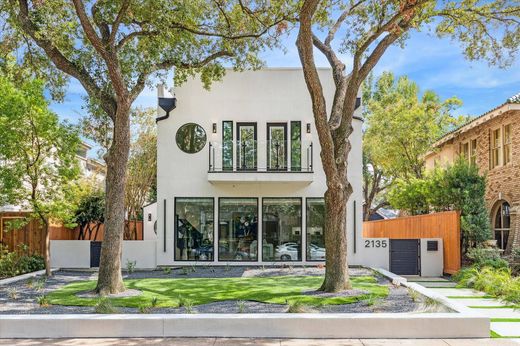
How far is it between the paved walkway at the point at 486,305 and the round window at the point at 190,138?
8193 mm

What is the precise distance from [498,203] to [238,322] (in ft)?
46.6

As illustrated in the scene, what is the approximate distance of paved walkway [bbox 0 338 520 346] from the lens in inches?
295

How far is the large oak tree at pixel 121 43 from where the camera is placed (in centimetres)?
1103

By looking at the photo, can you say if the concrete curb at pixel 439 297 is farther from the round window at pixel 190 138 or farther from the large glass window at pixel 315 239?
the round window at pixel 190 138

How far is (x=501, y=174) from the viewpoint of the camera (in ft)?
59.8

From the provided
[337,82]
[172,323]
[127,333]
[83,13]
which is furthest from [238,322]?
[83,13]

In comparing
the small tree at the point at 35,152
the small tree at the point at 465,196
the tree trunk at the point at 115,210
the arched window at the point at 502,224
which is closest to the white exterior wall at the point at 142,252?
the small tree at the point at 35,152

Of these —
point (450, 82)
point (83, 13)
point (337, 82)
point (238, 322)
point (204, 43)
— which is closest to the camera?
point (238, 322)

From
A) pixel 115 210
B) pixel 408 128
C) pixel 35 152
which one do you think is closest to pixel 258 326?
pixel 115 210

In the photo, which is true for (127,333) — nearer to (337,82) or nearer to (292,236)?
(337,82)

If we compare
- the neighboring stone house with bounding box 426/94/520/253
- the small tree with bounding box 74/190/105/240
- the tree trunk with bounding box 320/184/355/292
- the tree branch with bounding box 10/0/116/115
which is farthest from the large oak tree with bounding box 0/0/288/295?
the neighboring stone house with bounding box 426/94/520/253

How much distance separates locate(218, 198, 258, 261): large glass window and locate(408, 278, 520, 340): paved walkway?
17.8 ft

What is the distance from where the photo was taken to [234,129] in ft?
56.4

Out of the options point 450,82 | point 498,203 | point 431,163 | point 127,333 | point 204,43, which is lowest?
point 127,333
